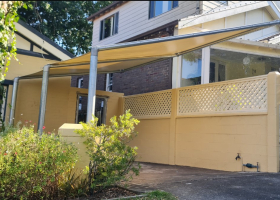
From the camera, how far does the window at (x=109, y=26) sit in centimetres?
1636

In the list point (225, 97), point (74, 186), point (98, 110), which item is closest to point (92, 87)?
point (74, 186)

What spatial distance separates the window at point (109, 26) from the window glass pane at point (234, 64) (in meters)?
7.62

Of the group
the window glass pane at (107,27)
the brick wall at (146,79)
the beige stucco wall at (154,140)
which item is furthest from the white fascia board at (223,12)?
the window glass pane at (107,27)

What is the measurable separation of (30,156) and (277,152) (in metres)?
5.13

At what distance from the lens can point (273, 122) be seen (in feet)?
21.9

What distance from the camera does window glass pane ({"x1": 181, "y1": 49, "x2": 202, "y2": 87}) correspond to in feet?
33.4

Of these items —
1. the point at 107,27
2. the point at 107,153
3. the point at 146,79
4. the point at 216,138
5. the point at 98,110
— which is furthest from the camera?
the point at 107,27

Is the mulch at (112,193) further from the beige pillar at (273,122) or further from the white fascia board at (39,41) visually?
the white fascia board at (39,41)

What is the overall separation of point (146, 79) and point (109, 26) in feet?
19.6

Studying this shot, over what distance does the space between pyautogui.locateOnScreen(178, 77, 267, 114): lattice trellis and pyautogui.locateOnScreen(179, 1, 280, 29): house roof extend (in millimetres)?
2668

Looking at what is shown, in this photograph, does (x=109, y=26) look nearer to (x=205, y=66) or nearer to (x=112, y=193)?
(x=205, y=66)

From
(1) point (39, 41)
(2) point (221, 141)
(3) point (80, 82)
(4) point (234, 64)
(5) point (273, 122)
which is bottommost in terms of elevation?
(2) point (221, 141)

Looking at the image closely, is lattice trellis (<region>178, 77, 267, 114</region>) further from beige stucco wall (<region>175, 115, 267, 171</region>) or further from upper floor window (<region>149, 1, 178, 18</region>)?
upper floor window (<region>149, 1, 178, 18</region>)

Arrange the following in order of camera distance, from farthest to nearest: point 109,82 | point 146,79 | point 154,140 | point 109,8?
point 109,8 → point 109,82 → point 146,79 → point 154,140
